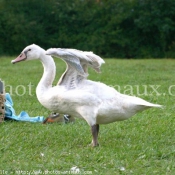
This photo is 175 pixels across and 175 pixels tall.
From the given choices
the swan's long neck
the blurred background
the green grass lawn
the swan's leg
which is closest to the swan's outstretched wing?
the swan's long neck

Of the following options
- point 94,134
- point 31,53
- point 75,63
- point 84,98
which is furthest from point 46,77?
point 94,134

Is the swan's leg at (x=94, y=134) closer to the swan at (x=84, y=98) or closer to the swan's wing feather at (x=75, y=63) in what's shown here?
the swan at (x=84, y=98)

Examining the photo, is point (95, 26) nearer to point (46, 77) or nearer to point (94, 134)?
point (46, 77)

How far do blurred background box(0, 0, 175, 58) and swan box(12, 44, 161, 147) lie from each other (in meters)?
17.0

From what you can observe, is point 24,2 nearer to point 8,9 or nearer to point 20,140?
point 8,9

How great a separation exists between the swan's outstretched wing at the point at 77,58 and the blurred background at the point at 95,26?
1700 centimetres

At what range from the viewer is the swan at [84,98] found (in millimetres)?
5098

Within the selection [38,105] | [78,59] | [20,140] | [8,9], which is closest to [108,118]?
[78,59]

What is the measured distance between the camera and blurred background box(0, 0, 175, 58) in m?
22.3

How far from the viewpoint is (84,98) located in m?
5.09

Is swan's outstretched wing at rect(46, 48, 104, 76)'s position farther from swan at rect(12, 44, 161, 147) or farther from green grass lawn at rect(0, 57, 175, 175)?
green grass lawn at rect(0, 57, 175, 175)

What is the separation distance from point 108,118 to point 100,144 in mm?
334

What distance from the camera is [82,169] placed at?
4.33 m

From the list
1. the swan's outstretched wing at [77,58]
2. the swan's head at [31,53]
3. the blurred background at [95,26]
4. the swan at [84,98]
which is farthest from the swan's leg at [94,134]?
the blurred background at [95,26]
